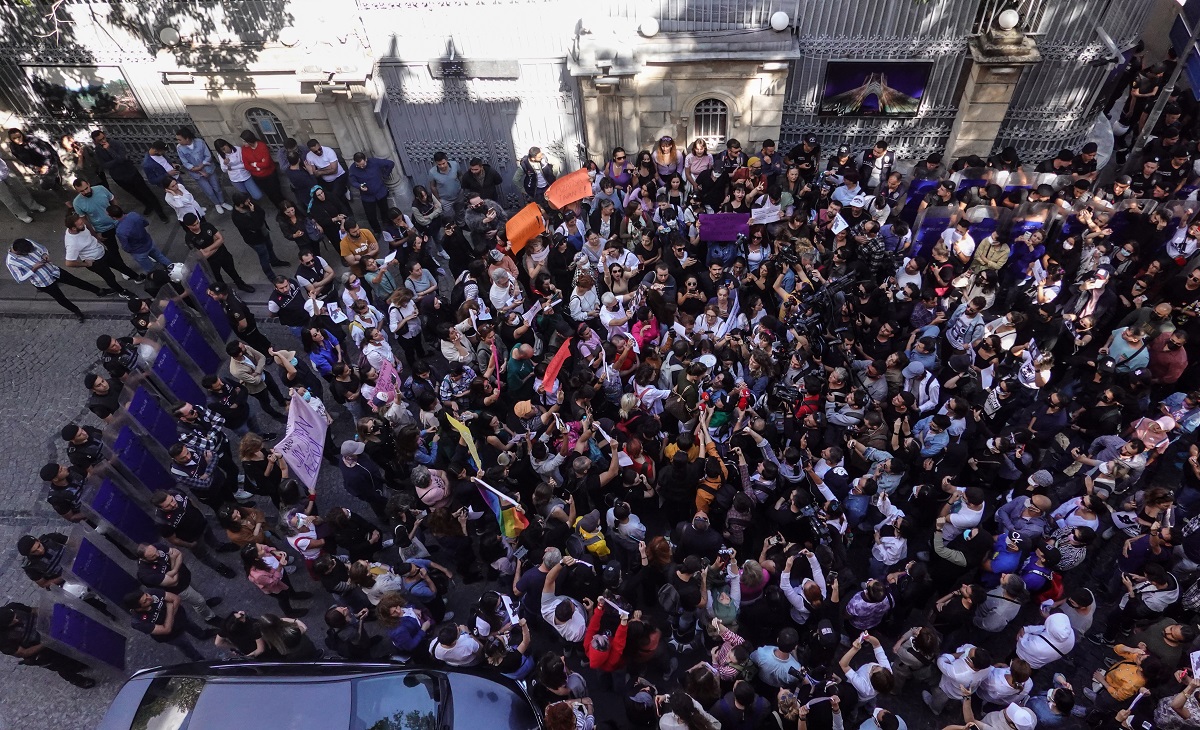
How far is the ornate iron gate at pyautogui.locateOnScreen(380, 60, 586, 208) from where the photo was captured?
534 inches

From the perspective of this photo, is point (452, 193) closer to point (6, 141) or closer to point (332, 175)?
point (332, 175)

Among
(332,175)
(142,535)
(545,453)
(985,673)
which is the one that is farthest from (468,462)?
(332,175)

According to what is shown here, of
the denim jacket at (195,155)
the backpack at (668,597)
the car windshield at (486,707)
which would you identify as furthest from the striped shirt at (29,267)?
the backpack at (668,597)

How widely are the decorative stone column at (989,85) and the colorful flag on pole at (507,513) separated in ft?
33.4

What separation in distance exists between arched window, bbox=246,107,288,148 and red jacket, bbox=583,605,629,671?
1082cm

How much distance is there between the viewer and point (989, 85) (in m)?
12.6

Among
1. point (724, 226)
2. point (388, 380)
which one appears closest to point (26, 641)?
point (388, 380)

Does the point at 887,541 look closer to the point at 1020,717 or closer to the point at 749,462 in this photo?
the point at 749,462

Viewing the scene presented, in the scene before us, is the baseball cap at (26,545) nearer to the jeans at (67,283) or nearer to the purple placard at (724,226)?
the jeans at (67,283)

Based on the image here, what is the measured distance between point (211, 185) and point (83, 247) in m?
2.90

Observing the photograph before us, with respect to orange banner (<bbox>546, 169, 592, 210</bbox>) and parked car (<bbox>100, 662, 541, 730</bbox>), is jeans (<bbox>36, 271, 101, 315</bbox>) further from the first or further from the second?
orange banner (<bbox>546, 169, 592, 210</bbox>)

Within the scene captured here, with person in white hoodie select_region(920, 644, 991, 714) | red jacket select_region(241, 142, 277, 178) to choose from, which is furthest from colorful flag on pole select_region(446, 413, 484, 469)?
red jacket select_region(241, 142, 277, 178)

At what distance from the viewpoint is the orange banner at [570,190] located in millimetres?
11391

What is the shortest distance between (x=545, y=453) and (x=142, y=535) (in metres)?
4.80
